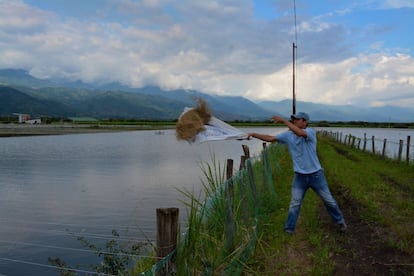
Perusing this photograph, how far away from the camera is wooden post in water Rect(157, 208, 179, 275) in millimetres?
3438

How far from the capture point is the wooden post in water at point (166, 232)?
3.44 meters

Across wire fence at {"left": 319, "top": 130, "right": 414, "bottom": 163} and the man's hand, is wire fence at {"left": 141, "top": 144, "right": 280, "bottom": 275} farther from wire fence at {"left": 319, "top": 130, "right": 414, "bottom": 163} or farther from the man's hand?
wire fence at {"left": 319, "top": 130, "right": 414, "bottom": 163}

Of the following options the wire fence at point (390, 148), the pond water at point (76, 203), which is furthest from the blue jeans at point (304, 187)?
the wire fence at point (390, 148)

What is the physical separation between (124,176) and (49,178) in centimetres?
324

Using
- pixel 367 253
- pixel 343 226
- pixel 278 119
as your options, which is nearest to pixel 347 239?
pixel 343 226

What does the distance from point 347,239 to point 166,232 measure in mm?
4113

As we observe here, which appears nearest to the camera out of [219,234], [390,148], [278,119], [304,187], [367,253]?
[278,119]

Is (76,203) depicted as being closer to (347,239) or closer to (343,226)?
(343,226)

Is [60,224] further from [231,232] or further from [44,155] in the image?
[44,155]

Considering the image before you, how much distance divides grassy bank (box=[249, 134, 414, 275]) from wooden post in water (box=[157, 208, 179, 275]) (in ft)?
7.05

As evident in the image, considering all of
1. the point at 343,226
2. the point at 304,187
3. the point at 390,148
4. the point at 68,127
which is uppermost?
the point at 304,187

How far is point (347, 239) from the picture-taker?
21.7 ft

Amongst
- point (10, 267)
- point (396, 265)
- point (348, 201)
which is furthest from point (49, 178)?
point (396, 265)

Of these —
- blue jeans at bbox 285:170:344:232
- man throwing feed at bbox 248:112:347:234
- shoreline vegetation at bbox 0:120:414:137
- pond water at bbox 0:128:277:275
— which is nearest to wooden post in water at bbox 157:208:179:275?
pond water at bbox 0:128:277:275
